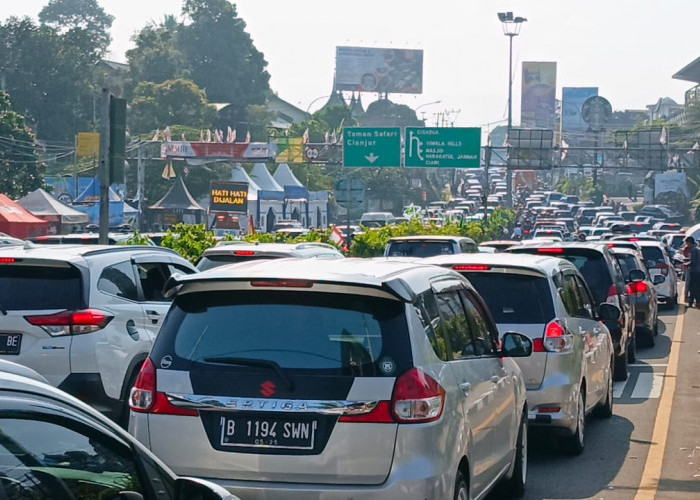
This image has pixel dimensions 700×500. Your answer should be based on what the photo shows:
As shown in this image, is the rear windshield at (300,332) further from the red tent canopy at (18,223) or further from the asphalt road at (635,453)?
the red tent canopy at (18,223)

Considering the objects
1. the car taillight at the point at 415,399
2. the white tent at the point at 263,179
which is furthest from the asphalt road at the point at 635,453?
the white tent at the point at 263,179

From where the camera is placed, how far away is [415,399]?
5949 millimetres

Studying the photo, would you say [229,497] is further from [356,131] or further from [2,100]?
[2,100]

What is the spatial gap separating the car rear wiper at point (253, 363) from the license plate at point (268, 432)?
180 mm

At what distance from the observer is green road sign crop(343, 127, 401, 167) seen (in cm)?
4828

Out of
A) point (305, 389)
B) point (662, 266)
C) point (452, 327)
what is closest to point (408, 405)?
point (305, 389)

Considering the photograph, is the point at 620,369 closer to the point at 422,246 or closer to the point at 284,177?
the point at 422,246

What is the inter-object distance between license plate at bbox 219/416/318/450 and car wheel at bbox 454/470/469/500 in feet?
2.93

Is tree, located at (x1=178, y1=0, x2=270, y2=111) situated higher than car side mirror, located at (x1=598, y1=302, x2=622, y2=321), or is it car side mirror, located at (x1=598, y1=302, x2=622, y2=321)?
tree, located at (x1=178, y1=0, x2=270, y2=111)

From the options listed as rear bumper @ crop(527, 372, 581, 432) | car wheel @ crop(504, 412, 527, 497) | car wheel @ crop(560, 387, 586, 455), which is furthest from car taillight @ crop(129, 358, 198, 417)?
car wheel @ crop(560, 387, 586, 455)

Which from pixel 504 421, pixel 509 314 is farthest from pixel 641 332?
pixel 504 421

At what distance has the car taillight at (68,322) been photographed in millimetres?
9430

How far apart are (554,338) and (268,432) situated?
4604 mm

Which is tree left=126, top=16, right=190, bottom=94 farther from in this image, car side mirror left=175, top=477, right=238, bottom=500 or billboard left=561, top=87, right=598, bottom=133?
car side mirror left=175, top=477, right=238, bottom=500
